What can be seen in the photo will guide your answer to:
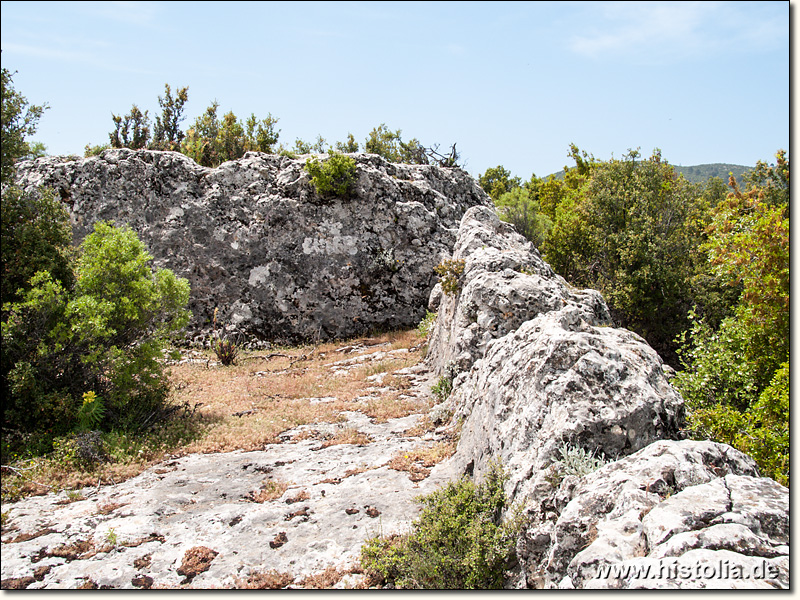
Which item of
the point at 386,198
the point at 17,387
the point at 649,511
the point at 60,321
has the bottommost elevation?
the point at 649,511

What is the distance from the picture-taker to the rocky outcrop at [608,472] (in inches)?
157

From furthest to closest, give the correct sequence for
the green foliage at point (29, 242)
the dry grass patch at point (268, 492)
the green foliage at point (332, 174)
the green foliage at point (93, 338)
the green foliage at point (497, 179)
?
the green foliage at point (497, 179) < the green foliage at point (332, 174) < the green foliage at point (29, 242) < the green foliage at point (93, 338) < the dry grass patch at point (268, 492)

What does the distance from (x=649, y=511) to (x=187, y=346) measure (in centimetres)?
1883

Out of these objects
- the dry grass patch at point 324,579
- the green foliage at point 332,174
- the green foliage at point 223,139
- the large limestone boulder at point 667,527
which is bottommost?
the dry grass patch at point 324,579

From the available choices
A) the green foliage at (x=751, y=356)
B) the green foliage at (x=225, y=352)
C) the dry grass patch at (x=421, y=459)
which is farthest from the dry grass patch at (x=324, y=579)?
the green foliage at (x=225, y=352)

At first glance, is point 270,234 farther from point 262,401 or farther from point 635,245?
point 635,245

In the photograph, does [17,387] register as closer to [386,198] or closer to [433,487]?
[433,487]

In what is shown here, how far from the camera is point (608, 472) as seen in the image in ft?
17.6

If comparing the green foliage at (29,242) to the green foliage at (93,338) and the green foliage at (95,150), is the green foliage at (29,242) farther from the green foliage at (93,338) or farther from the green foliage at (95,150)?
the green foliage at (95,150)

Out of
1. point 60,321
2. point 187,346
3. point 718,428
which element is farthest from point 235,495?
point 187,346

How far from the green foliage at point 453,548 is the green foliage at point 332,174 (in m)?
18.0

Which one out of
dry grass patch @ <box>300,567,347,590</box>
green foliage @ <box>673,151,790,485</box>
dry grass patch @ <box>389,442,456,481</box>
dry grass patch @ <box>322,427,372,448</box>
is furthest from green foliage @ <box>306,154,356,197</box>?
dry grass patch @ <box>300,567,347,590</box>

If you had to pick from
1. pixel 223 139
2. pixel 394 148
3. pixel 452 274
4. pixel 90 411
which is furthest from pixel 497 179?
pixel 90 411

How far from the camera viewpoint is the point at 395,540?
20.7ft
